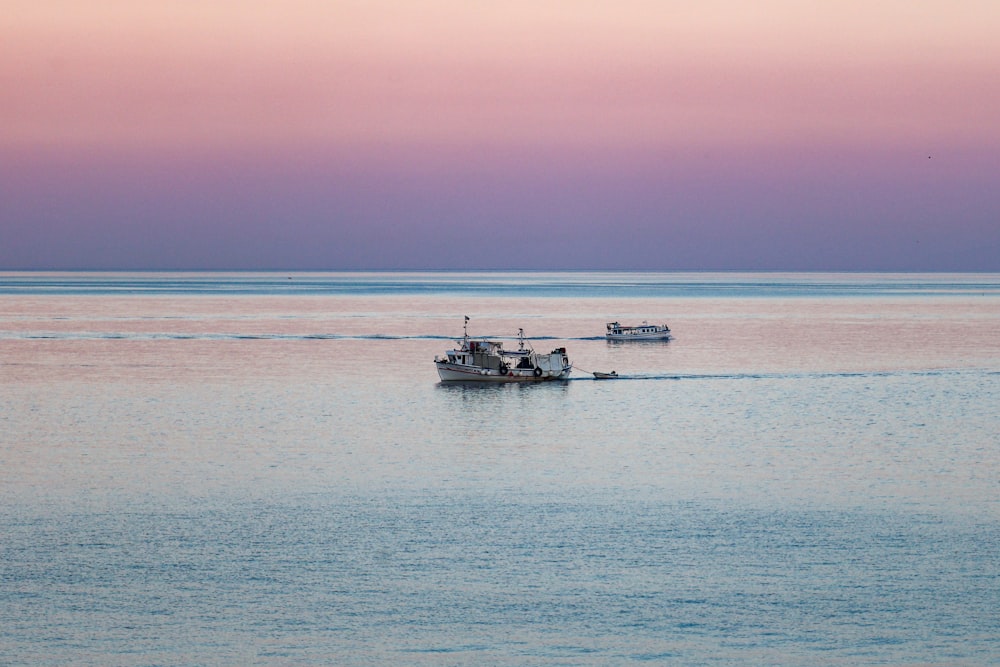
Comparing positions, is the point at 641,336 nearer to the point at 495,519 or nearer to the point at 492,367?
the point at 492,367

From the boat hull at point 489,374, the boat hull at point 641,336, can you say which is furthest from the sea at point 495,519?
the boat hull at point 641,336

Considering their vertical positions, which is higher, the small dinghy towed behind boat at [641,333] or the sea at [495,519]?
the small dinghy towed behind boat at [641,333]

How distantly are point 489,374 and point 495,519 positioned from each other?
114ft

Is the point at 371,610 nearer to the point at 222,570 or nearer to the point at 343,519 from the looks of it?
the point at 222,570

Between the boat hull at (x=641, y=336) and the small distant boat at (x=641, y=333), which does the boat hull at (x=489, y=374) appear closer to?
the boat hull at (x=641, y=336)

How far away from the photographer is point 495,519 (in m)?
27.9

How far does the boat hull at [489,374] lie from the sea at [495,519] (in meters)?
1.70

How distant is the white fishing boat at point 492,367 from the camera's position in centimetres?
6169

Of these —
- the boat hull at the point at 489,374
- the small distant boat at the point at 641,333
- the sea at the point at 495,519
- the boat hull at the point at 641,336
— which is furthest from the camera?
the small distant boat at the point at 641,333

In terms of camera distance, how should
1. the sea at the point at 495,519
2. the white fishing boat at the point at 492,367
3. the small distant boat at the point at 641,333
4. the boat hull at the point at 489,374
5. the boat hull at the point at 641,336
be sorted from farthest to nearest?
the small distant boat at the point at 641,333
the boat hull at the point at 641,336
the white fishing boat at the point at 492,367
the boat hull at the point at 489,374
the sea at the point at 495,519

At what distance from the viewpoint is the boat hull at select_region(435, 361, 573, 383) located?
6156 cm

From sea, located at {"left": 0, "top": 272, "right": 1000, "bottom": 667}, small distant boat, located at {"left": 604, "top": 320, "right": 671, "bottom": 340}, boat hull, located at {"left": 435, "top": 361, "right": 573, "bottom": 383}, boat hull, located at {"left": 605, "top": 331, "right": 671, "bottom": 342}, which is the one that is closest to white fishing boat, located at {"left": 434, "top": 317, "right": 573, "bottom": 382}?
boat hull, located at {"left": 435, "top": 361, "right": 573, "bottom": 383}

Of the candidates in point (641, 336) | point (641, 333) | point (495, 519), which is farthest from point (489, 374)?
point (495, 519)

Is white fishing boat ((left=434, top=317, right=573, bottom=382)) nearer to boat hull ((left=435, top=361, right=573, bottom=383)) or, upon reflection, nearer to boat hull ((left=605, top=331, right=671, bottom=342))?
boat hull ((left=435, top=361, right=573, bottom=383))
